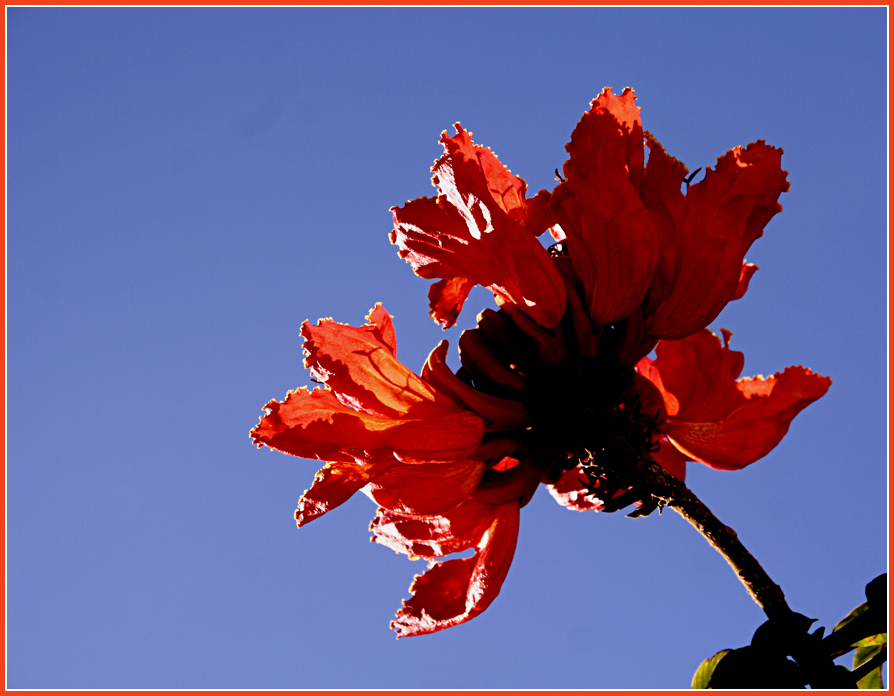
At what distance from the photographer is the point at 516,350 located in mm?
1833

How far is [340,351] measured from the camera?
5.76 ft

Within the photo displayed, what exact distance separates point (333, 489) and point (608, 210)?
2.93 feet

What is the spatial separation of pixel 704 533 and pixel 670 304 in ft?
1.77

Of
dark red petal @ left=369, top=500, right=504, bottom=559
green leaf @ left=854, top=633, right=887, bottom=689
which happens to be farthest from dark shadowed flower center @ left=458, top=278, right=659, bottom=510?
green leaf @ left=854, top=633, right=887, bottom=689

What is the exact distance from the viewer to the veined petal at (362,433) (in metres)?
1.61

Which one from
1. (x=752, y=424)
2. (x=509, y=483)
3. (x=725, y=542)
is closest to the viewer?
(x=725, y=542)

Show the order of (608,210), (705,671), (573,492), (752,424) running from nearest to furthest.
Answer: (705,671) → (608,210) → (752,424) → (573,492)

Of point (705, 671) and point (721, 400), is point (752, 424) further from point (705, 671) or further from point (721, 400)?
point (705, 671)

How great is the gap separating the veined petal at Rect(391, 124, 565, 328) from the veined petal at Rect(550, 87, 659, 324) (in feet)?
0.29

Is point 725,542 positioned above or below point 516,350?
below

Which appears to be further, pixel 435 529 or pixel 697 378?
pixel 697 378

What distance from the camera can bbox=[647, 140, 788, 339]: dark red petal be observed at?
1719 mm

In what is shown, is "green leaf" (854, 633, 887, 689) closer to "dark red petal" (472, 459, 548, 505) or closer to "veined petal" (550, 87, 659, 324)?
"dark red petal" (472, 459, 548, 505)

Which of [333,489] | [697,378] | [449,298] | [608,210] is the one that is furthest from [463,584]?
[608,210]
